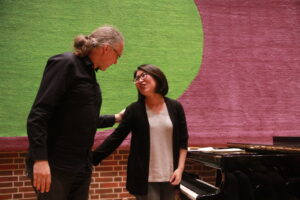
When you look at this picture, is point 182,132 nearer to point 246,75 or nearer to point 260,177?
point 260,177

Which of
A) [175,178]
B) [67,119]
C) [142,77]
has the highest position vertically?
[142,77]

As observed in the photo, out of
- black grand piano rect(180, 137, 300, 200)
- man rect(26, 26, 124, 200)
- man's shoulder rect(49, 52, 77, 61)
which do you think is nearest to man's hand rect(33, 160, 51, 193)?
man rect(26, 26, 124, 200)

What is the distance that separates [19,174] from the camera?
2.85 metres

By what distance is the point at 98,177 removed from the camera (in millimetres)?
3039

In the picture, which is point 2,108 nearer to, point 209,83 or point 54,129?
point 54,129

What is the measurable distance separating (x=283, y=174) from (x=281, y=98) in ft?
5.45

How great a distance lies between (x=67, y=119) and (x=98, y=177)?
1729 millimetres

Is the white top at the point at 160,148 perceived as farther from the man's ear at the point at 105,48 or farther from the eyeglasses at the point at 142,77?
the man's ear at the point at 105,48

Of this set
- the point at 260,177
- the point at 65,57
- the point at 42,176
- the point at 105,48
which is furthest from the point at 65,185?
the point at 260,177

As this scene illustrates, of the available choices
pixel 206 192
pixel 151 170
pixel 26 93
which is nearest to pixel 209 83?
pixel 206 192

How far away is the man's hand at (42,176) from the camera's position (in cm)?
132

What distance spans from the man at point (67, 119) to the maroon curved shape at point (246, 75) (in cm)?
181

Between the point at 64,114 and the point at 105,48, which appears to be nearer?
the point at 64,114

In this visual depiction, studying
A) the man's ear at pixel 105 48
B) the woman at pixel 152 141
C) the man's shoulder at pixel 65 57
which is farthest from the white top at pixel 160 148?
the man's shoulder at pixel 65 57
